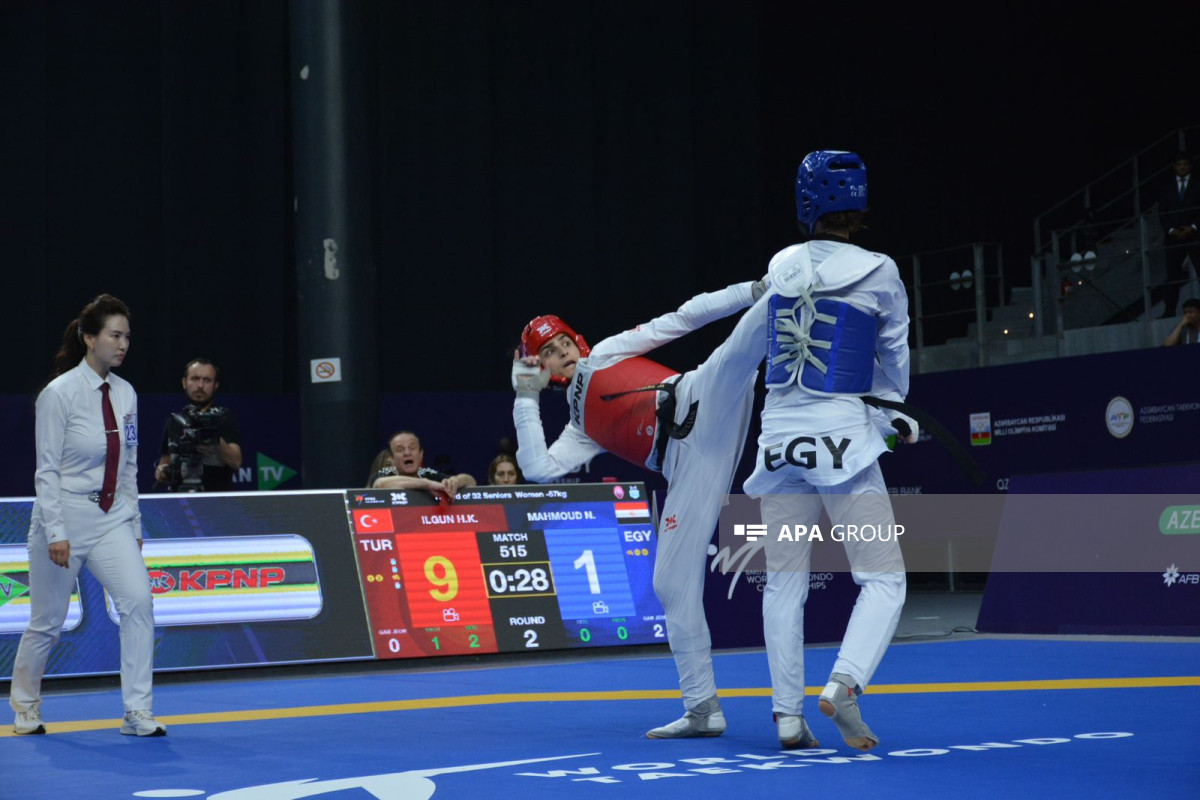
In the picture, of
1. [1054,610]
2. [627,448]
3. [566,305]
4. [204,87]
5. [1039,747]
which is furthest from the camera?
[566,305]

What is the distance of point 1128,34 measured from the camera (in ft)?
66.3

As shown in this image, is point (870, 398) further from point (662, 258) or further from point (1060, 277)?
point (662, 258)

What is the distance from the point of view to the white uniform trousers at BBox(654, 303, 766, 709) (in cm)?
561

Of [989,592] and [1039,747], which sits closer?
[1039,747]

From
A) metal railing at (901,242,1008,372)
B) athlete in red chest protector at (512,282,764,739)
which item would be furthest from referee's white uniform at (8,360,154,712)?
metal railing at (901,242,1008,372)

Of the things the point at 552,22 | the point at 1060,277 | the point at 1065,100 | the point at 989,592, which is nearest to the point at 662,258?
the point at 552,22

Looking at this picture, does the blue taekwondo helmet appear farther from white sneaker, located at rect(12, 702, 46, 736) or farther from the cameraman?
the cameraman

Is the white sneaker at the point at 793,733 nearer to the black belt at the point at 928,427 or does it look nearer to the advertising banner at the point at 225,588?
the black belt at the point at 928,427

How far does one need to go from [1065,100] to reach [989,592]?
11385mm

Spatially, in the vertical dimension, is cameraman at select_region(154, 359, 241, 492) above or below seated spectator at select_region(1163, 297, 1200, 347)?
below

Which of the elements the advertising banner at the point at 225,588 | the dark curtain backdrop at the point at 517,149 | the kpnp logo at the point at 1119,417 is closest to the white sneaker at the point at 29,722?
the advertising banner at the point at 225,588

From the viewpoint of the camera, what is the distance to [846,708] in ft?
15.9

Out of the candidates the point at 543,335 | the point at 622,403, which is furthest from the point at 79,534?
the point at 622,403

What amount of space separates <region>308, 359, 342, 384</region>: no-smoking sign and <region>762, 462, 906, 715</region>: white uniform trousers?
6.85 metres
